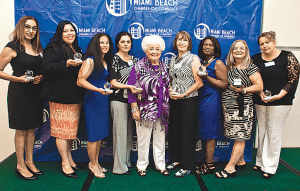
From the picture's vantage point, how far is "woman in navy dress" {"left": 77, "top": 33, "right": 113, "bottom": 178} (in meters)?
2.63

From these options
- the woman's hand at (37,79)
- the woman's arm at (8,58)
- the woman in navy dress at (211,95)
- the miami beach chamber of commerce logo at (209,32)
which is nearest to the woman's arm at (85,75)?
the woman's hand at (37,79)

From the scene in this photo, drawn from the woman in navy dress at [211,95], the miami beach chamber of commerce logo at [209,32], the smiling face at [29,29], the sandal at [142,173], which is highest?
the miami beach chamber of commerce logo at [209,32]

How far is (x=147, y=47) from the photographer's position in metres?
2.74

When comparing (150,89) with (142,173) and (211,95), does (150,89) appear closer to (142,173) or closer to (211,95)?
(211,95)

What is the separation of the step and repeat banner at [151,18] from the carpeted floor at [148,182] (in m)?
0.74

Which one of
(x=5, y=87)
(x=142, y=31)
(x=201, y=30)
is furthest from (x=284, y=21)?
(x=5, y=87)

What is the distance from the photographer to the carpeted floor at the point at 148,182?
8.67 ft

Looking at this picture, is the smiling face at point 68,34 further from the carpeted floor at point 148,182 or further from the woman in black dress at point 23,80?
the carpeted floor at point 148,182

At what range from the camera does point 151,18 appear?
3.34m

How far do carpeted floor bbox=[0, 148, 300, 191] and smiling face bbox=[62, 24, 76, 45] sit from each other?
5.65 ft

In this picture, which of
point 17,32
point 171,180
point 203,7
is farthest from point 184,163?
point 17,32

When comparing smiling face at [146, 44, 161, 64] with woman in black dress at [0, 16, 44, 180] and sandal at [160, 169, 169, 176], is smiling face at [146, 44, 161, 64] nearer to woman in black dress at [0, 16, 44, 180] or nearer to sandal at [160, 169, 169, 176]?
woman in black dress at [0, 16, 44, 180]

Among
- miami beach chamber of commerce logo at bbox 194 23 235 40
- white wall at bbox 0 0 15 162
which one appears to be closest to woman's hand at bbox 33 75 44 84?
white wall at bbox 0 0 15 162

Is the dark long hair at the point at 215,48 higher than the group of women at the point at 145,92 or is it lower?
higher
